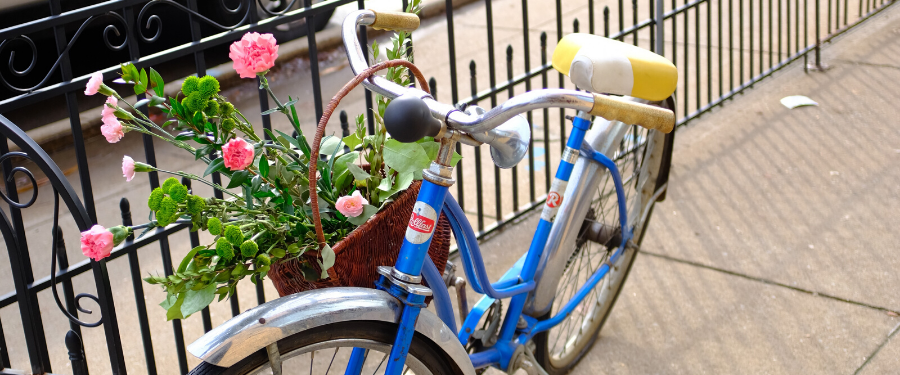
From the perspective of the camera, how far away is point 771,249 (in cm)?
364

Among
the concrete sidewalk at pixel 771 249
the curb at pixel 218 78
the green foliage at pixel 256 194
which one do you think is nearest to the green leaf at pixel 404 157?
the green foliage at pixel 256 194

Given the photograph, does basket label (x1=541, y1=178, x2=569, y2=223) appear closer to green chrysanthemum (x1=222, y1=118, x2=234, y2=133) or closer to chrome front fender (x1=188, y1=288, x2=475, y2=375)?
chrome front fender (x1=188, y1=288, x2=475, y2=375)

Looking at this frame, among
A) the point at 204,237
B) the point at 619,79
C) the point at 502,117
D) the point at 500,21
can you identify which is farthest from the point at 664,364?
the point at 500,21

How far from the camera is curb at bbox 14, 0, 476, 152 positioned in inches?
209

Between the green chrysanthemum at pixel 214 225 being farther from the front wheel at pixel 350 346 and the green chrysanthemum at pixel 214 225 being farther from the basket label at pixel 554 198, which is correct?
the basket label at pixel 554 198

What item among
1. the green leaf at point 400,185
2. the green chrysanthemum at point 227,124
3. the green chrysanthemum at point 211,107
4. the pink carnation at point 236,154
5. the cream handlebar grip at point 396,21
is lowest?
the green leaf at point 400,185

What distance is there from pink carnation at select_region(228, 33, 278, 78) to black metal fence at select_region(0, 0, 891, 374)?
716 mm

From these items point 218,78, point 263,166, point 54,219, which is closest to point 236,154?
point 263,166

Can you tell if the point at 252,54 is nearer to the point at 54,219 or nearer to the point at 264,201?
the point at 264,201

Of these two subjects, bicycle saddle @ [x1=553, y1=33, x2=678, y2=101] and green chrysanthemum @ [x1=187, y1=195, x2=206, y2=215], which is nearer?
green chrysanthemum @ [x1=187, y1=195, x2=206, y2=215]

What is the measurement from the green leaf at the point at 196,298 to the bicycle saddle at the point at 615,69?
104 cm

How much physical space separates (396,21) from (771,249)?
2.45 m

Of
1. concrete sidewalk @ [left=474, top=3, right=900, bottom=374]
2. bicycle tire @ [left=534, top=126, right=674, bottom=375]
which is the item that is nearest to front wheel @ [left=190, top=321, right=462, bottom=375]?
bicycle tire @ [left=534, top=126, right=674, bottom=375]

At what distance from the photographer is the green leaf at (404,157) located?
1.65 meters
